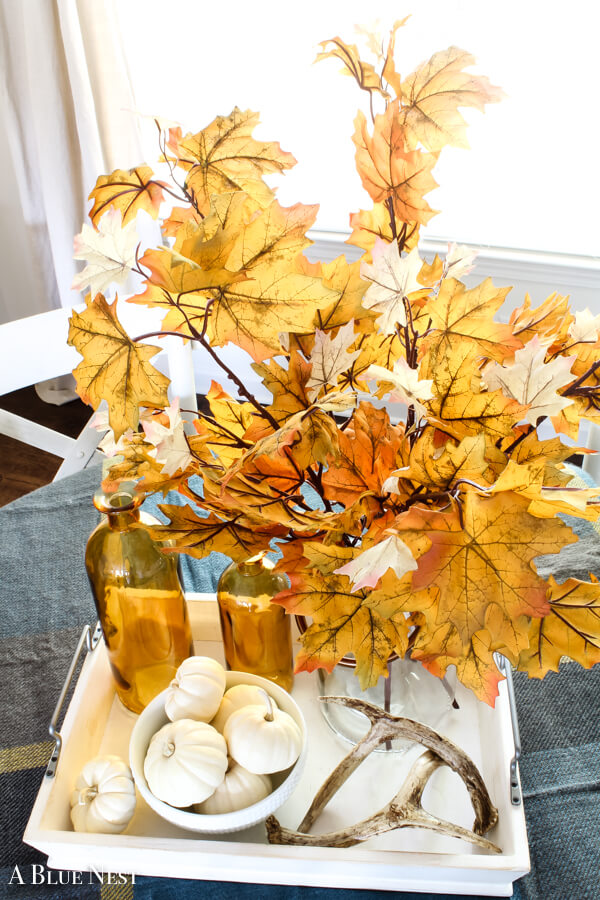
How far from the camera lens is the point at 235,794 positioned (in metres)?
0.52

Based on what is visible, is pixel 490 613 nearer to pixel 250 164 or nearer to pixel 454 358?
pixel 454 358

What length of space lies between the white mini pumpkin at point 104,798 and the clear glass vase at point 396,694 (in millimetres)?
172

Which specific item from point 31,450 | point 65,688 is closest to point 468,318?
point 65,688

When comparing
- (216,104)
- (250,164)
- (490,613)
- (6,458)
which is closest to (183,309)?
(250,164)

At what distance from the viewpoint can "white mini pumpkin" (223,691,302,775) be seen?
0.52 meters

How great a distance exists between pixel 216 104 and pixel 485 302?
191 cm

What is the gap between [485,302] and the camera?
1.25ft

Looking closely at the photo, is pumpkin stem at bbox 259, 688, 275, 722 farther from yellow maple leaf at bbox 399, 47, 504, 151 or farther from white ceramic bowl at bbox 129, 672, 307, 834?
yellow maple leaf at bbox 399, 47, 504, 151

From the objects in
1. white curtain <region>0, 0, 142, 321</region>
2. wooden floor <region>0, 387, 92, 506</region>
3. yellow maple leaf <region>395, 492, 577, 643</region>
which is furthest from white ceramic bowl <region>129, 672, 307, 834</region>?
wooden floor <region>0, 387, 92, 506</region>

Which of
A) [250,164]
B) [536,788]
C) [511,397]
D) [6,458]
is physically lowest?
[6,458]

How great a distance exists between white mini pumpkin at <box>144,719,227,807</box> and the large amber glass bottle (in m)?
0.13

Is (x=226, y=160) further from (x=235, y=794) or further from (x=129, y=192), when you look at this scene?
(x=235, y=794)

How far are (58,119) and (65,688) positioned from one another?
6.13 ft

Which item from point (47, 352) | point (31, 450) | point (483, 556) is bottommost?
point (31, 450)
